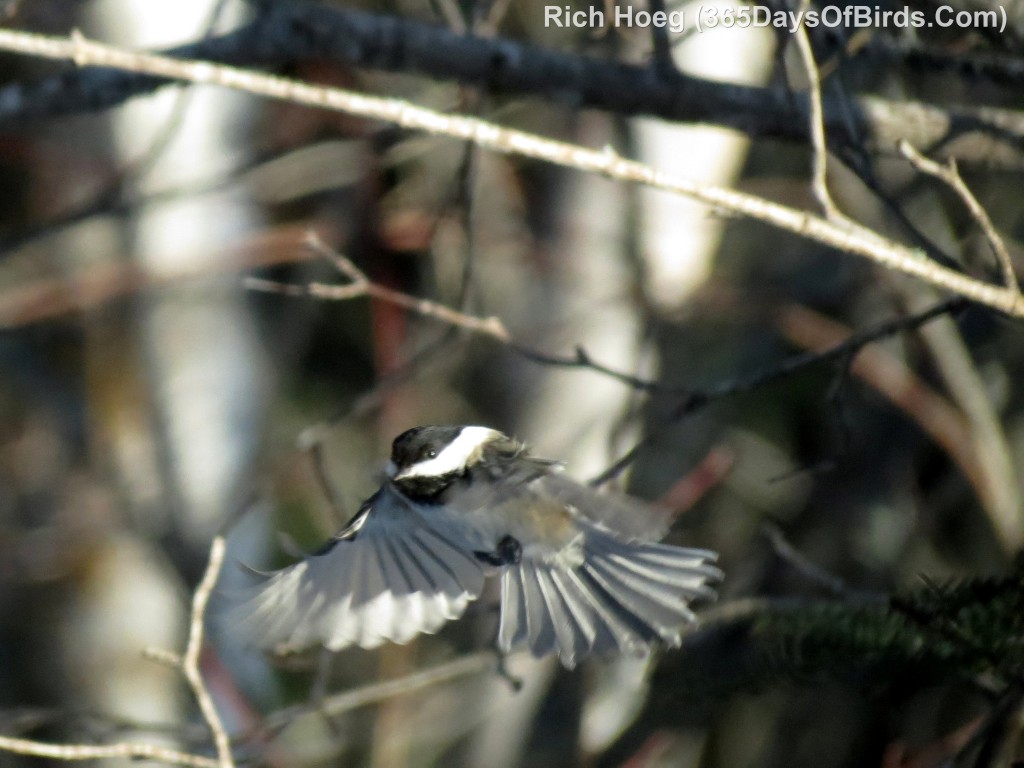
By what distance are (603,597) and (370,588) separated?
32 centimetres

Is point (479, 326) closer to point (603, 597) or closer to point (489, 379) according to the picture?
point (603, 597)

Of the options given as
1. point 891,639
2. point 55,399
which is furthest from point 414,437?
point 55,399

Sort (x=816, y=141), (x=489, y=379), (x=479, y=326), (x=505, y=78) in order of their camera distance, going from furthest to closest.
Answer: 1. (x=489, y=379)
2. (x=505, y=78)
3. (x=479, y=326)
4. (x=816, y=141)

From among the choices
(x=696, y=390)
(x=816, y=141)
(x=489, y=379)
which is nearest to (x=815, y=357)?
(x=696, y=390)

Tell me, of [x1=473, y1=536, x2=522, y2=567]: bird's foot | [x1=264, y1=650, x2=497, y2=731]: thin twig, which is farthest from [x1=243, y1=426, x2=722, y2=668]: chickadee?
[x1=264, y1=650, x2=497, y2=731]: thin twig

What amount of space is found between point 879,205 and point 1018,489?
2.55 feet

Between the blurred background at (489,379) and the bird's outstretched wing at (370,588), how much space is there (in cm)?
60

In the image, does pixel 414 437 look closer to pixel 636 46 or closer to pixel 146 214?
pixel 636 46

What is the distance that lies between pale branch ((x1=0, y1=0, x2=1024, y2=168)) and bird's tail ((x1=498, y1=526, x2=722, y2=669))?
0.65 metres

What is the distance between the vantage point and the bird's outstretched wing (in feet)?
5.23

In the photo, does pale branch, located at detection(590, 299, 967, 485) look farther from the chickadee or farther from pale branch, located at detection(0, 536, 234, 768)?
pale branch, located at detection(0, 536, 234, 768)

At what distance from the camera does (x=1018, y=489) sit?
3.08 m

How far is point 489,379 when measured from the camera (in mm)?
3832

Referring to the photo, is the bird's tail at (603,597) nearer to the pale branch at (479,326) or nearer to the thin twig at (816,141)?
the pale branch at (479,326)
